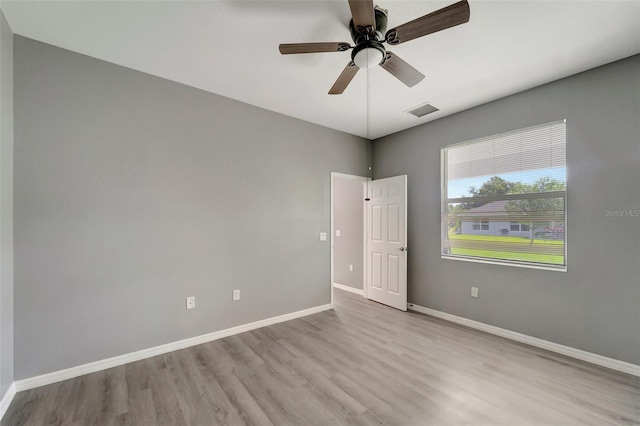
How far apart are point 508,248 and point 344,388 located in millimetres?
2493

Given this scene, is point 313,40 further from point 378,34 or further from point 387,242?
point 387,242

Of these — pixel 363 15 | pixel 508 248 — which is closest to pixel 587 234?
pixel 508 248

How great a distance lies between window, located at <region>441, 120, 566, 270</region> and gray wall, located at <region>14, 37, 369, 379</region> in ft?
7.41

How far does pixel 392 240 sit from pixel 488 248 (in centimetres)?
128

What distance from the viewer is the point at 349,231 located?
505cm

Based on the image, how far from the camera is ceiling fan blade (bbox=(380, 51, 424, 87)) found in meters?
1.83

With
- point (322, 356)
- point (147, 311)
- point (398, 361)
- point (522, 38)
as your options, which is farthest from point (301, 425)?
point (522, 38)

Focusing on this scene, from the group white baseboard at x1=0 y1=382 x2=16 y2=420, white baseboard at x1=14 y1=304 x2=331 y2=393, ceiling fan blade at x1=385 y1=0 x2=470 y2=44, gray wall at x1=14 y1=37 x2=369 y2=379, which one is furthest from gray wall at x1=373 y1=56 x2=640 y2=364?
white baseboard at x1=0 y1=382 x2=16 y2=420

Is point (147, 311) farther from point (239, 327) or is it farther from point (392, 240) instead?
point (392, 240)

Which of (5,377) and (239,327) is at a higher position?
(5,377)

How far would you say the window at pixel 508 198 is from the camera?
275 centimetres

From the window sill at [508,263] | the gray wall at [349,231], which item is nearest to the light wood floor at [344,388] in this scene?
the window sill at [508,263]

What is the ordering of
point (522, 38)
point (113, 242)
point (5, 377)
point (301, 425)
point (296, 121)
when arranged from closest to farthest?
point (301, 425)
point (5, 377)
point (522, 38)
point (113, 242)
point (296, 121)

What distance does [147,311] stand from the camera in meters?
2.55
